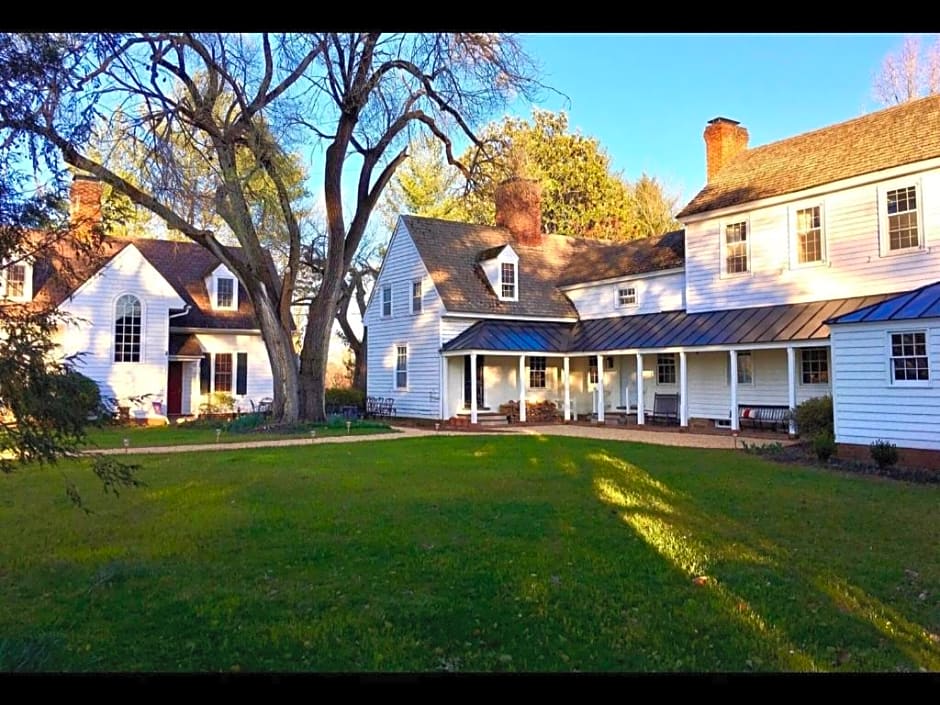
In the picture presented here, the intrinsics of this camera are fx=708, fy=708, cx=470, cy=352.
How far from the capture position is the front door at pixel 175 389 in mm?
27406

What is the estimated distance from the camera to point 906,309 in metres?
13.2

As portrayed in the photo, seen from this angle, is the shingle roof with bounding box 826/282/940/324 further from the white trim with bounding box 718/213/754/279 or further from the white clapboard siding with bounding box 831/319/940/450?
the white trim with bounding box 718/213/754/279

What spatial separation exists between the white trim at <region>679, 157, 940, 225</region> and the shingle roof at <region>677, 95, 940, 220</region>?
11 centimetres

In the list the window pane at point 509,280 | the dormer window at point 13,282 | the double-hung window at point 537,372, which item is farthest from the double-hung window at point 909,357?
the window pane at point 509,280

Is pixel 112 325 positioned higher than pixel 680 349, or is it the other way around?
pixel 112 325

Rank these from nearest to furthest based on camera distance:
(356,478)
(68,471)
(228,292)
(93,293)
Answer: (356,478)
(68,471)
(93,293)
(228,292)

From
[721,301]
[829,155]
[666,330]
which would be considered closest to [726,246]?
[721,301]

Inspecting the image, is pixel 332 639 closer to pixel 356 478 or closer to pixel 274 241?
pixel 356 478

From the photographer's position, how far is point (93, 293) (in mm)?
24953

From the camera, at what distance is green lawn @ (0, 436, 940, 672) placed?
4.34 m

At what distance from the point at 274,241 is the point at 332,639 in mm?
31862

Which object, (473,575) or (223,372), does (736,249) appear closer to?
(473,575)

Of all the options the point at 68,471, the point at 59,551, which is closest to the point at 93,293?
the point at 68,471

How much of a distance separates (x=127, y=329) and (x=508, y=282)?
1396cm
